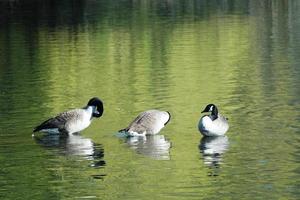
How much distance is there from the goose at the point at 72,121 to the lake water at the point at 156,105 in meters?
0.22

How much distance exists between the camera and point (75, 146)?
22578mm

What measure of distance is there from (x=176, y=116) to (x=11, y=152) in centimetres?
541

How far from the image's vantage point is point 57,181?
18891 mm

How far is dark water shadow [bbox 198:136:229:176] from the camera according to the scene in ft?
66.2

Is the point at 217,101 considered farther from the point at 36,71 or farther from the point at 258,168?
the point at 36,71

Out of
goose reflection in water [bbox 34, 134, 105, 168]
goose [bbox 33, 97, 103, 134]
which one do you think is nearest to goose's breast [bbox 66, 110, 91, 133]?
goose [bbox 33, 97, 103, 134]

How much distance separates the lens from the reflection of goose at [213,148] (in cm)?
2045

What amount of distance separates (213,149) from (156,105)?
6.63m

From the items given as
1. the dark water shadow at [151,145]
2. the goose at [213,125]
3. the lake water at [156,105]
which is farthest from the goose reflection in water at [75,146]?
the goose at [213,125]

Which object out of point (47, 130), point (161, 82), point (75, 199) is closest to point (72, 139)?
point (47, 130)

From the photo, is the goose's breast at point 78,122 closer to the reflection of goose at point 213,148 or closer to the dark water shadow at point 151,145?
the dark water shadow at point 151,145

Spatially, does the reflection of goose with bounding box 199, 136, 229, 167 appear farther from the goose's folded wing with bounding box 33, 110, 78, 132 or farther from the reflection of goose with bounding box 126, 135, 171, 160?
the goose's folded wing with bounding box 33, 110, 78, 132

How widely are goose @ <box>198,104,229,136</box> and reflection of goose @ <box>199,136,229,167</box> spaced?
5.6 inches

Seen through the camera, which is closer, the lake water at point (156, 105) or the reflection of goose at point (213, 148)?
the lake water at point (156, 105)
